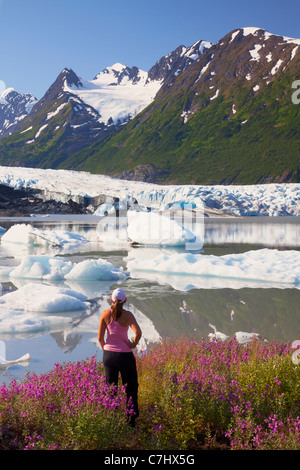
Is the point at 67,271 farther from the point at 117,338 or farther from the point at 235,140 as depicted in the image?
the point at 235,140

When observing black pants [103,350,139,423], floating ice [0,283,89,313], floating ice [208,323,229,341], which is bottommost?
floating ice [208,323,229,341]

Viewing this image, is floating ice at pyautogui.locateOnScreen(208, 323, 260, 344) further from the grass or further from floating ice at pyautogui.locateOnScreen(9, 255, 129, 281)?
floating ice at pyautogui.locateOnScreen(9, 255, 129, 281)

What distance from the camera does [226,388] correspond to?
5.37 m

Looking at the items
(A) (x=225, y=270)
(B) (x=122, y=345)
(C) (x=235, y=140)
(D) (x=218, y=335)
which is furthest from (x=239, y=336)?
(C) (x=235, y=140)

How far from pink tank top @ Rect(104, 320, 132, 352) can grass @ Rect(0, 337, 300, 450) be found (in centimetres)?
46

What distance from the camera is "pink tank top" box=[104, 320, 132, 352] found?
5.02 meters

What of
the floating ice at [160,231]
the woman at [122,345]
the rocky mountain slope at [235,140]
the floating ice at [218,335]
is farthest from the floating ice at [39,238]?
the rocky mountain slope at [235,140]

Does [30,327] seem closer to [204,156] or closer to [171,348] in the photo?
[171,348]

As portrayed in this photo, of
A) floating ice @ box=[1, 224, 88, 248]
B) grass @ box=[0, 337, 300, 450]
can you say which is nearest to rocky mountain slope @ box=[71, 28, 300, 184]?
floating ice @ box=[1, 224, 88, 248]

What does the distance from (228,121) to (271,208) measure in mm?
111199

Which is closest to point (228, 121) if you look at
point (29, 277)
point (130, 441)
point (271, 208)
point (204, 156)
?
point (204, 156)

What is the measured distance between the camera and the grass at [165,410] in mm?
4402

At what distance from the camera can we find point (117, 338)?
5035 mm

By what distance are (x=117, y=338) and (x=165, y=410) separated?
0.99 metres
